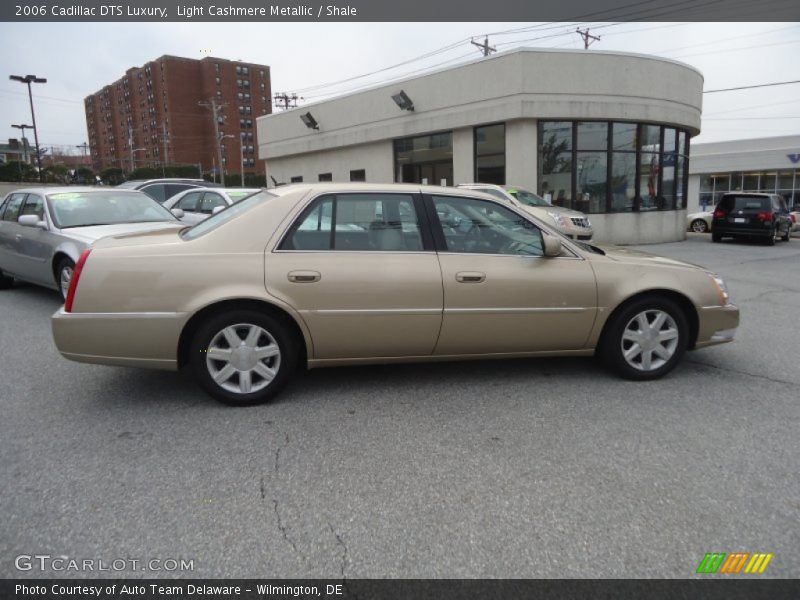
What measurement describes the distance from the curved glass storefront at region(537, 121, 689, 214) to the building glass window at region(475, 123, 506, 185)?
116cm

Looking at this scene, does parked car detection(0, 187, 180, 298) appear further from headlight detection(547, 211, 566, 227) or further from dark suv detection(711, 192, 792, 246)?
dark suv detection(711, 192, 792, 246)

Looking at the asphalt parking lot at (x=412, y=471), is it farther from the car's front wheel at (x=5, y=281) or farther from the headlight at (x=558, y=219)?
the headlight at (x=558, y=219)

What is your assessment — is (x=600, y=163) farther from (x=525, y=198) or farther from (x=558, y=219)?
(x=558, y=219)

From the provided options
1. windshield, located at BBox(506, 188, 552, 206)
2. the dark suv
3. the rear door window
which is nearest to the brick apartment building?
the dark suv

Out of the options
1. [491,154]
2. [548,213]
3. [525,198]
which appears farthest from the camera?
[491,154]

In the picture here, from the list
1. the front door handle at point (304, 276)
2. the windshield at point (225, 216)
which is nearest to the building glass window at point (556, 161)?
the windshield at point (225, 216)

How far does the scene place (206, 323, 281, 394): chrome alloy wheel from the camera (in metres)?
3.82

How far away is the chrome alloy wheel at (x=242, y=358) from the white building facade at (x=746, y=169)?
3893 centimetres

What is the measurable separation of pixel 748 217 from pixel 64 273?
18712 millimetres

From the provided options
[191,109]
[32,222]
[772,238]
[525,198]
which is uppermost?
[191,109]

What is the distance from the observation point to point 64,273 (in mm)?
6660

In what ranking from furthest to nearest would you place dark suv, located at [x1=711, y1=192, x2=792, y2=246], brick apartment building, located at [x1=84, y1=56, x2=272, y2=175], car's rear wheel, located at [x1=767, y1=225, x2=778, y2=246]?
brick apartment building, located at [x1=84, y1=56, x2=272, y2=175] → car's rear wheel, located at [x1=767, y1=225, x2=778, y2=246] → dark suv, located at [x1=711, y1=192, x2=792, y2=246]
